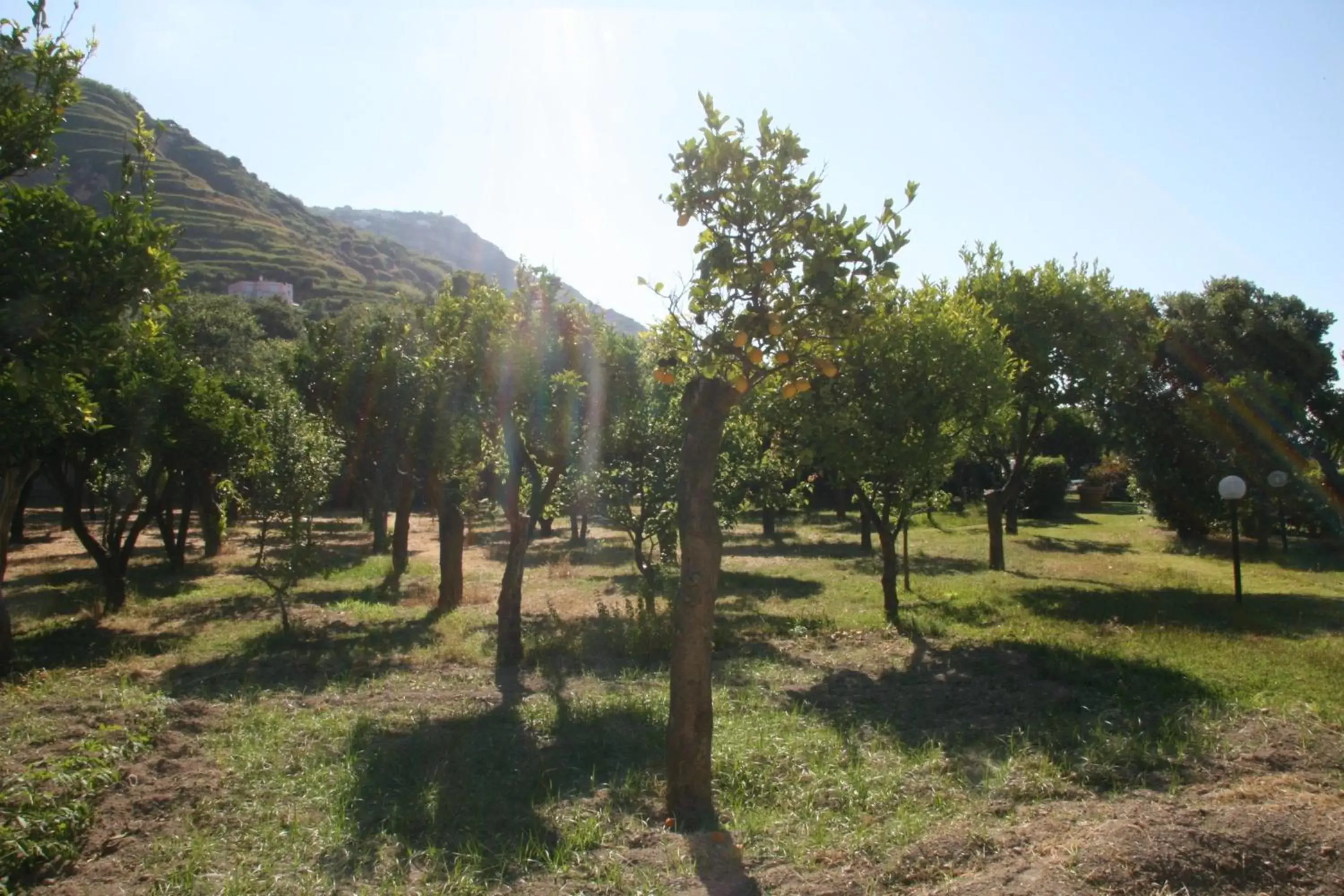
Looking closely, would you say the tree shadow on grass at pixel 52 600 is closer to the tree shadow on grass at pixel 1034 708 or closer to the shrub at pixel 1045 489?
the tree shadow on grass at pixel 1034 708

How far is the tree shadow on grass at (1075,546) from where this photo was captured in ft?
91.8

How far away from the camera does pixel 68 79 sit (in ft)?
23.5

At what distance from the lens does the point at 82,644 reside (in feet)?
43.3

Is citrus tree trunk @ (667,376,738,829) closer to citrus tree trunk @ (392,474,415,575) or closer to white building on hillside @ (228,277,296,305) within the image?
citrus tree trunk @ (392,474,415,575)

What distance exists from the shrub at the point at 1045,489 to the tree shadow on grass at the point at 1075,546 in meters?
7.82

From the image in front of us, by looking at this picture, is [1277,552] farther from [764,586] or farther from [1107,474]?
[1107,474]

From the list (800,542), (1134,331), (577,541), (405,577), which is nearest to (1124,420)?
(1134,331)

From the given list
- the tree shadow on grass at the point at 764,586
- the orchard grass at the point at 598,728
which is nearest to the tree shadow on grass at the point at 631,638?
the orchard grass at the point at 598,728

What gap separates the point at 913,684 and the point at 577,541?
23206 mm

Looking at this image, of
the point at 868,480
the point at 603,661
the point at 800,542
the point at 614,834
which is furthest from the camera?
the point at 800,542

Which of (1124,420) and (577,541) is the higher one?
(1124,420)

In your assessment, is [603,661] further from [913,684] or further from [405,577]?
[405,577]

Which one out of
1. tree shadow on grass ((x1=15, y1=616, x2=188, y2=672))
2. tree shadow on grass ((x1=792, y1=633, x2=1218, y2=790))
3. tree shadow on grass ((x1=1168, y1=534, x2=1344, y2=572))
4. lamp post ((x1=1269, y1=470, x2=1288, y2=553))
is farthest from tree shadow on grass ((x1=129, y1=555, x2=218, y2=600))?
tree shadow on grass ((x1=1168, y1=534, x2=1344, y2=572))

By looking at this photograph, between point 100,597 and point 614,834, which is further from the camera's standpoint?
point 100,597
